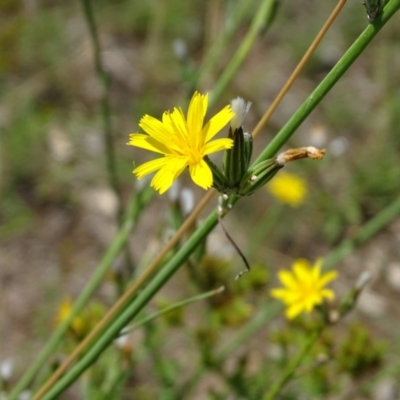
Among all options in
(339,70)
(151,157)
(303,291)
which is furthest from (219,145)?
(151,157)

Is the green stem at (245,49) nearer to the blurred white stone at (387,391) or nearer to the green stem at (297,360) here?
the green stem at (297,360)

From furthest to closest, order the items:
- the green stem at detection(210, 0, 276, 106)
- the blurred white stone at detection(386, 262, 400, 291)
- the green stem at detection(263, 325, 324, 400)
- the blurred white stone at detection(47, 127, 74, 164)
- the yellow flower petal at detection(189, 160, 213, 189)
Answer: the blurred white stone at detection(47, 127, 74, 164)
the blurred white stone at detection(386, 262, 400, 291)
the green stem at detection(210, 0, 276, 106)
the green stem at detection(263, 325, 324, 400)
the yellow flower petal at detection(189, 160, 213, 189)

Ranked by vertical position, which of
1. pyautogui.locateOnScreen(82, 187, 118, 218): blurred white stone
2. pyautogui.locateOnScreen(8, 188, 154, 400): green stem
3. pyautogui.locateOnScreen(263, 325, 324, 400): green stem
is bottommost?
pyautogui.locateOnScreen(263, 325, 324, 400): green stem

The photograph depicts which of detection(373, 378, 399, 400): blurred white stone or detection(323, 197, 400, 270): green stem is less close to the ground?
detection(323, 197, 400, 270): green stem

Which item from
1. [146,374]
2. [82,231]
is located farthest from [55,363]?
[82,231]

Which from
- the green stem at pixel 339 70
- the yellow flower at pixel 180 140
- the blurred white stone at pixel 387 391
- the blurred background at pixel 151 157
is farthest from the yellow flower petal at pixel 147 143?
the blurred white stone at pixel 387 391

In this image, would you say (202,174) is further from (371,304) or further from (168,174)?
(371,304)

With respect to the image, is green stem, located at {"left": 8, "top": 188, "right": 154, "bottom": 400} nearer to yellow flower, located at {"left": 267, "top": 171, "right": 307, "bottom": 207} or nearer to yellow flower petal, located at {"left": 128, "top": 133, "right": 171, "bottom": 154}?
yellow flower petal, located at {"left": 128, "top": 133, "right": 171, "bottom": 154}

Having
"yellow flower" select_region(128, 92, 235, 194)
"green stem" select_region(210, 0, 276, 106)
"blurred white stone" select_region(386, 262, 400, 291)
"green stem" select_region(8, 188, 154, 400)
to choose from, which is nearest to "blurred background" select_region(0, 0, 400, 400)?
"blurred white stone" select_region(386, 262, 400, 291)
